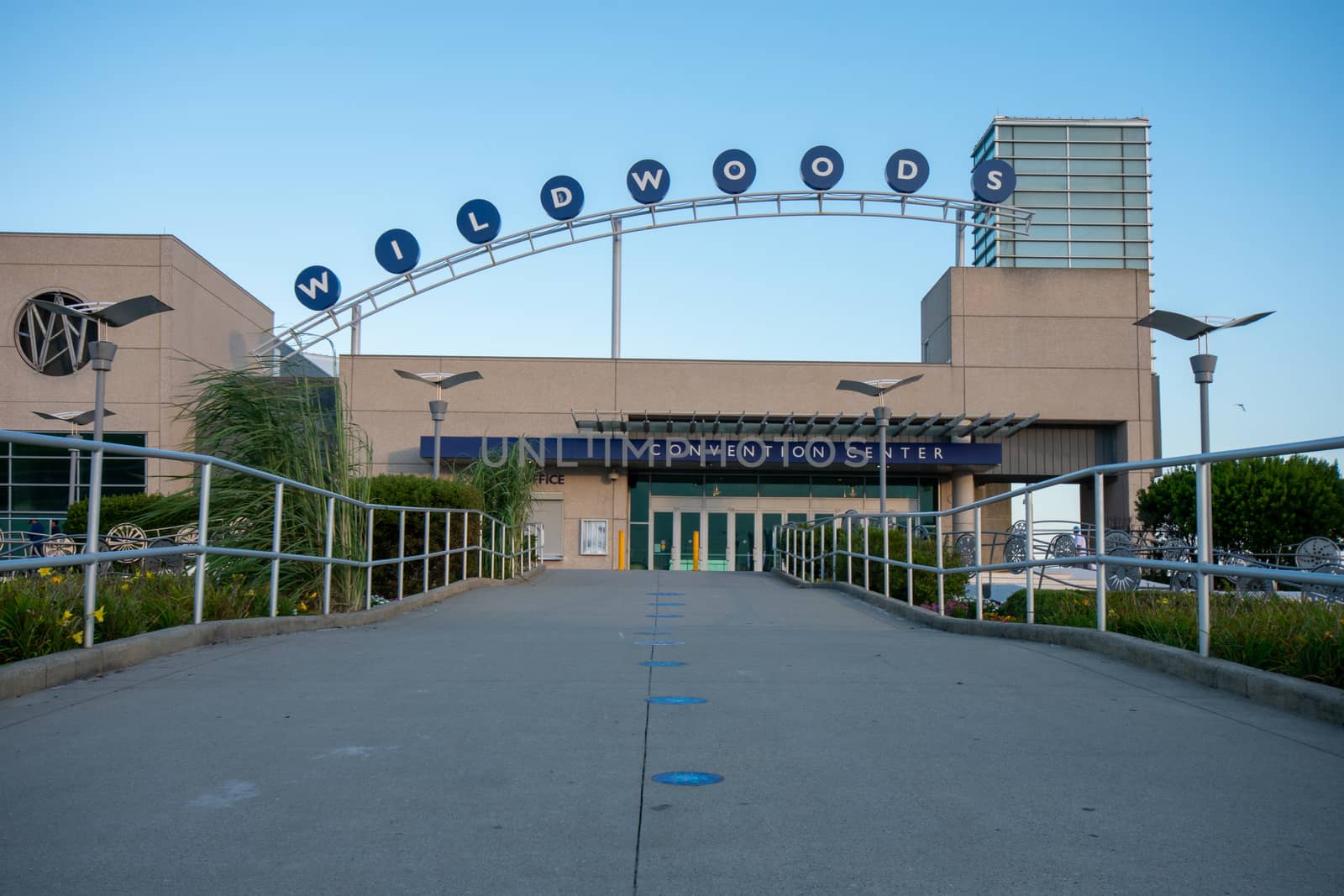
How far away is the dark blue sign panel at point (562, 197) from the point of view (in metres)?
36.0

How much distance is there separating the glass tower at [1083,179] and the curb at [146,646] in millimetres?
150691

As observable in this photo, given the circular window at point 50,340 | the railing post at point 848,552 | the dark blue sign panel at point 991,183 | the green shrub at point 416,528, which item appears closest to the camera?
the green shrub at point 416,528

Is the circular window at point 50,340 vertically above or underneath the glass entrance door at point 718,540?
above

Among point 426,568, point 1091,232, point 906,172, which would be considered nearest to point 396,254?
point 906,172

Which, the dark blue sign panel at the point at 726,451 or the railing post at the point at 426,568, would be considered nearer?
→ the railing post at the point at 426,568

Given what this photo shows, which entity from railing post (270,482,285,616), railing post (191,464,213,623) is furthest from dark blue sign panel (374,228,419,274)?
railing post (191,464,213,623)

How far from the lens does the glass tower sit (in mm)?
152375

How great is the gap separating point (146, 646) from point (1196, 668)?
5488 millimetres

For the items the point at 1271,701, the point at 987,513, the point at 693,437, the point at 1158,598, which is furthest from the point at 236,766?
the point at 987,513

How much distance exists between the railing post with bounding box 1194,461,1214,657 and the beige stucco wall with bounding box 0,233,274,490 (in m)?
30.7

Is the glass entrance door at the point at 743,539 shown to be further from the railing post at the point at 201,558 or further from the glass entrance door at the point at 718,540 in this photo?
the railing post at the point at 201,558

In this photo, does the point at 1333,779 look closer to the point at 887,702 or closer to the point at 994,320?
the point at 887,702

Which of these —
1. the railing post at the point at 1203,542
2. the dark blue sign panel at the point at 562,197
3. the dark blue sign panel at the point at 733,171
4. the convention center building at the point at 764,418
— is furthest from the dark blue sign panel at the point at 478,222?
the railing post at the point at 1203,542

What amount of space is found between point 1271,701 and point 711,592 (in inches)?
447
